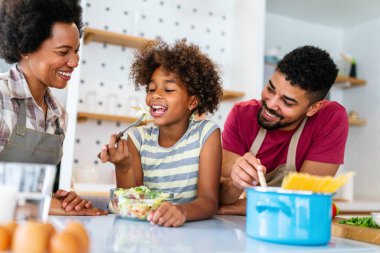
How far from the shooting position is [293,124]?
1.88 metres

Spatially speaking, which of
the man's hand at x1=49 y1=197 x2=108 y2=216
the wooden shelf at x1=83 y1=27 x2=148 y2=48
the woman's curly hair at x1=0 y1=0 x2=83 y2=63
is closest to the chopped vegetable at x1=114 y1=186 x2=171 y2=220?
the man's hand at x1=49 y1=197 x2=108 y2=216

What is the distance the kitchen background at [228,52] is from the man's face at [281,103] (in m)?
1.37

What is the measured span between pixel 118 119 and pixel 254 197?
2.23 metres

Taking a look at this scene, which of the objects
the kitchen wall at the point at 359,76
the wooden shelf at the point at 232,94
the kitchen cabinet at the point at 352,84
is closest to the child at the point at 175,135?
the wooden shelf at the point at 232,94

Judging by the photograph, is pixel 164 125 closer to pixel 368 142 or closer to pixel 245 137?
pixel 245 137

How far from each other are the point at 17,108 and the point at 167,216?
70 cm

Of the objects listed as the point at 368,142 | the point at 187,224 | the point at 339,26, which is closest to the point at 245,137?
the point at 187,224

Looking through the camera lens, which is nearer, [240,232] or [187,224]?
[240,232]

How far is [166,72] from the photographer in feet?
5.16

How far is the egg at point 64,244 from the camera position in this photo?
0.60 meters

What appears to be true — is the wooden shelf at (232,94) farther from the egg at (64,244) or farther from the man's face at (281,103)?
the egg at (64,244)

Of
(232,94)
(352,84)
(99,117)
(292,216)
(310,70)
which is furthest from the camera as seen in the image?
(352,84)

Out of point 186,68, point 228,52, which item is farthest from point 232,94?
point 186,68

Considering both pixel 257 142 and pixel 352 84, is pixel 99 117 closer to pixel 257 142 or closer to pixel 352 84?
pixel 257 142
